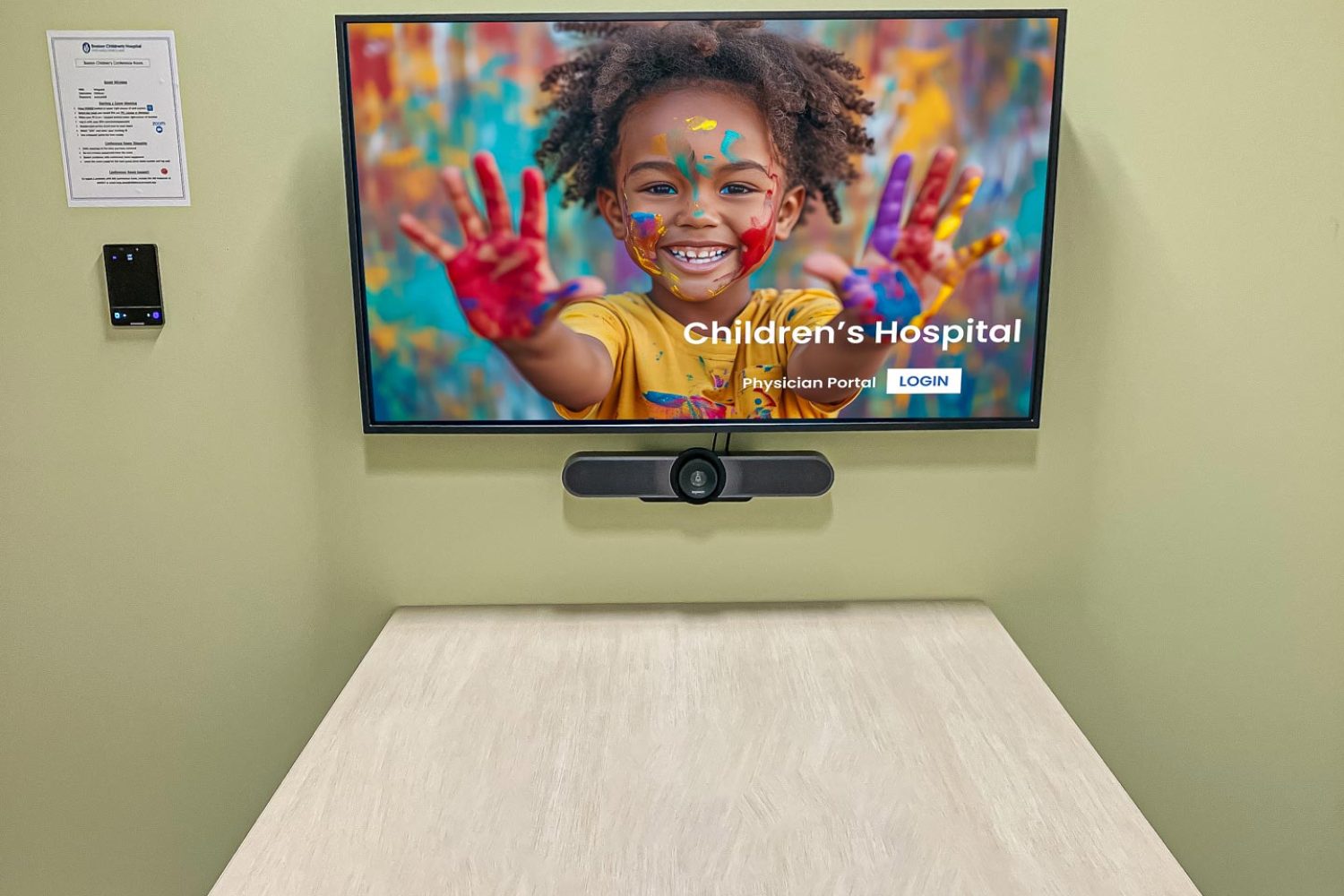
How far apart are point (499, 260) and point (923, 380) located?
0.72 metres

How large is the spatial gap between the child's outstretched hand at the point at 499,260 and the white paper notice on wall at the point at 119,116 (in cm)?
40

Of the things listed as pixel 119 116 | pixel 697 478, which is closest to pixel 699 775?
pixel 697 478

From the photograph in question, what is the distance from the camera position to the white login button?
5.04 feet

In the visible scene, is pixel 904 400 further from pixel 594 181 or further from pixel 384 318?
pixel 384 318

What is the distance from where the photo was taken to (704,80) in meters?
1.43

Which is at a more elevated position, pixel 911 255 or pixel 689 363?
pixel 911 255

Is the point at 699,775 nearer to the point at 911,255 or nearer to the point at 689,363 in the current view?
the point at 689,363

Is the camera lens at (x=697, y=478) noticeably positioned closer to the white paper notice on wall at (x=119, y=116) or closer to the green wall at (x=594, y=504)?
the green wall at (x=594, y=504)

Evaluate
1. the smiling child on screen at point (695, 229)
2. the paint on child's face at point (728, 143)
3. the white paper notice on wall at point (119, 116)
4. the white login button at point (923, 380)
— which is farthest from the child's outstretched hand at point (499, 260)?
the white login button at point (923, 380)

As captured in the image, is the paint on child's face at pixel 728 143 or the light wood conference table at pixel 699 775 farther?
the paint on child's face at pixel 728 143

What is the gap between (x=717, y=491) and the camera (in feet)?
5.18

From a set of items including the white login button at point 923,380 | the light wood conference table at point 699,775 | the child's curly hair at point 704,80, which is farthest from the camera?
the white login button at point 923,380

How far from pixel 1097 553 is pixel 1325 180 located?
0.72 m

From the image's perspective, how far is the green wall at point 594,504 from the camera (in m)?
1.50
